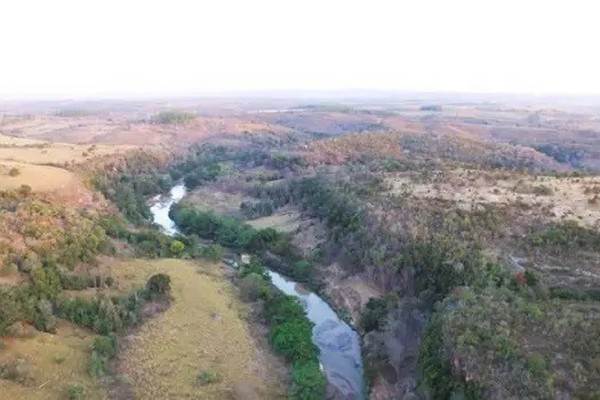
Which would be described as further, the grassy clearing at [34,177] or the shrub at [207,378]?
the grassy clearing at [34,177]

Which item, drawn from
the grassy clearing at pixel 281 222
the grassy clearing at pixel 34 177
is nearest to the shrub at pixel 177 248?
the grassy clearing at pixel 281 222

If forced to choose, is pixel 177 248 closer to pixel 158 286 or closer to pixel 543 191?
pixel 158 286

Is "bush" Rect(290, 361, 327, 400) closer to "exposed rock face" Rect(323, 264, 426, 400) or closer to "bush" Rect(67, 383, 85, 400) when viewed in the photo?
"exposed rock face" Rect(323, 264, 426, 400)

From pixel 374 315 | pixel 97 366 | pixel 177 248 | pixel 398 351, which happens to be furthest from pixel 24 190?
pixel 398 351

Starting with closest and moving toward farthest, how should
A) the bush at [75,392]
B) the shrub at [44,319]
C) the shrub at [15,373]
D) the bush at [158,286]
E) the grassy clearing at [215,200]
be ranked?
the bush at [75,392] → the shrub at [15,373] → the shrub at [44,319] → the bush at [158,286] → the grassy clearing at [215,200]

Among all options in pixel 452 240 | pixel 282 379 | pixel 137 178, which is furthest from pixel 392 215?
pixel 137 178

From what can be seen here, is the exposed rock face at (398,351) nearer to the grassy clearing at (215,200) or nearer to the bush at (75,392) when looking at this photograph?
the bush at (75,392)

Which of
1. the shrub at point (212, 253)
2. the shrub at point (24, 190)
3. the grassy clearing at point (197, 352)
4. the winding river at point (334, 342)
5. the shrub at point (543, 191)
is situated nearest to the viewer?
the grassy clearing at point (197, 352)

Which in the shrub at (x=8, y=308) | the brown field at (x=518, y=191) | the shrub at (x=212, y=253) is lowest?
the shrub at (x=212, y=253)
